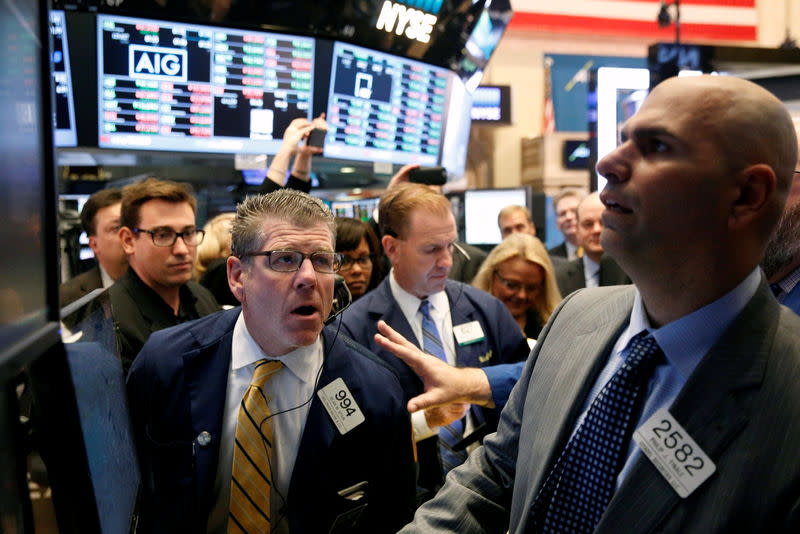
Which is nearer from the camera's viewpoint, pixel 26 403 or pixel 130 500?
pixel 26 403

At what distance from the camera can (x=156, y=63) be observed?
3.49 meters

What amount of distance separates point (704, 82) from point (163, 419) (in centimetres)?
148

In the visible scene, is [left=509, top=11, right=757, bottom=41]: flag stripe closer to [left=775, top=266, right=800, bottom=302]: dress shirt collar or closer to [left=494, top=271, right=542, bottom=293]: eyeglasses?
[left=494, top=271, right=542, bottom=293]: eyeglasses

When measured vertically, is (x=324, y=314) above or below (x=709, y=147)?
below

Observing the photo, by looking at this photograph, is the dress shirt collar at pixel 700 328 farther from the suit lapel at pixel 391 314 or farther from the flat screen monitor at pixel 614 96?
the flat screen monitor at pixel 614 96

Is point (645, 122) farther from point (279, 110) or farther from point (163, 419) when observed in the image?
point (279, 110)

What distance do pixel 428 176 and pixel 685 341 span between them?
260cm

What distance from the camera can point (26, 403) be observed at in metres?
0.79

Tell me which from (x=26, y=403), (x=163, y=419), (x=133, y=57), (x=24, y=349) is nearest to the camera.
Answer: (x=24, y=349)

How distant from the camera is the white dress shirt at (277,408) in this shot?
5.70ft

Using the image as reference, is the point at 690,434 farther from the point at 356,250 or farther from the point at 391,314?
the point at 356,250

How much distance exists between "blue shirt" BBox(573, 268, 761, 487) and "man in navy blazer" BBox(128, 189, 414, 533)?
0.85m

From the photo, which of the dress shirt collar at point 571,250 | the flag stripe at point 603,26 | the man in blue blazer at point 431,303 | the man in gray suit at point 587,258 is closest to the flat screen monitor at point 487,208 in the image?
the dress shirt collar at point 571,250

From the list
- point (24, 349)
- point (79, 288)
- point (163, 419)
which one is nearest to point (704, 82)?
point (24, 349)
